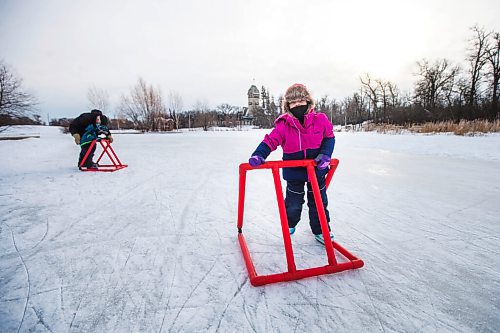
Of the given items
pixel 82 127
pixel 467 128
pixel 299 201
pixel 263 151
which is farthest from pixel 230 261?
pixel 467 128

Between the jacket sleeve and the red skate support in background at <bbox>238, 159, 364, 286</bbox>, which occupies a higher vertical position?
the jacket sleeve

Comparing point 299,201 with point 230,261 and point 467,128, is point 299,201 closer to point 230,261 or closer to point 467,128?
point 230,261

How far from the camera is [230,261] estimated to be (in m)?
1.91

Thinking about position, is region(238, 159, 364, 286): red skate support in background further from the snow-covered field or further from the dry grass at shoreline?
the dry grass at shoreline

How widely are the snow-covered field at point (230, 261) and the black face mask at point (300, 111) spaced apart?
117 centimetres

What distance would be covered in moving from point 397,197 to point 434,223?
3.09 feet

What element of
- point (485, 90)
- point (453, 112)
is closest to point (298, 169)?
point (453, 112)

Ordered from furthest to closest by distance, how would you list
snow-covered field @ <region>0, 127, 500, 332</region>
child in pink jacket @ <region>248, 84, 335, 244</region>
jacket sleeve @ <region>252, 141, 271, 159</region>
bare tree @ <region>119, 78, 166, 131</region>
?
bare tree @ <region>119, 78, 166, 131</region> → child in pink jacket @ <region>248, 84, 335, 244</region> → jacket sleeve @ <region>252, 141, 271, 159</region> → snow-covered field @ <region>0, 127, 500, 332</region>

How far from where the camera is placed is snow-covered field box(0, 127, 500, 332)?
4.49 ft

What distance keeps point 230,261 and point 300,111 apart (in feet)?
4.57

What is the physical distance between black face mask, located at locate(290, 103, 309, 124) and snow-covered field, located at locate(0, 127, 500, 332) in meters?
1.17


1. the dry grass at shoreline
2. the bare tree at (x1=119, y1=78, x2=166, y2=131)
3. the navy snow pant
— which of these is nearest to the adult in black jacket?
the navy snow pant

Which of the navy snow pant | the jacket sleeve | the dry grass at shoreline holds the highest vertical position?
the dry grass at shoreline

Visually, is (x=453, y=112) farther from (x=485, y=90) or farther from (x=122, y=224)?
(x=122, y=224)
